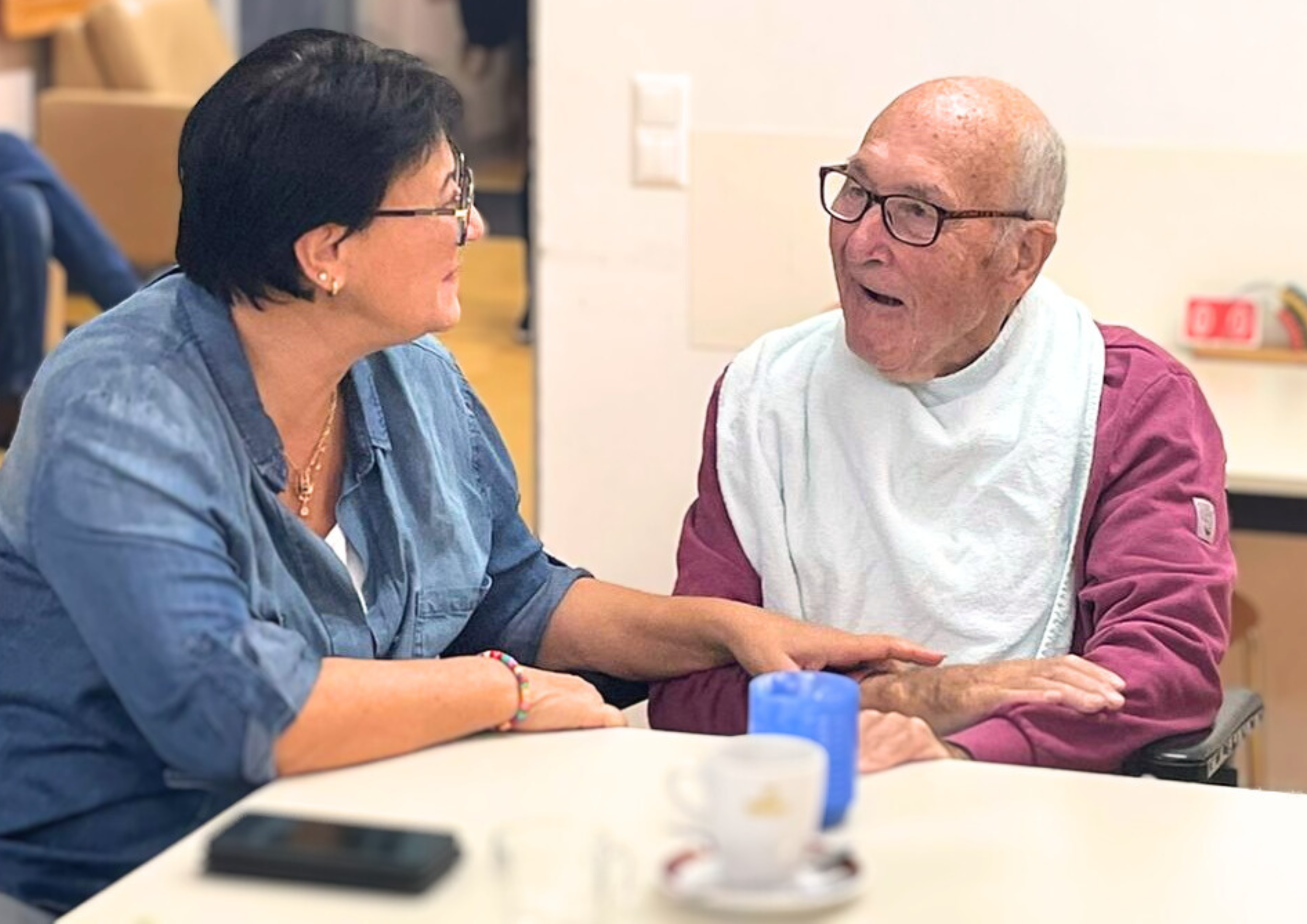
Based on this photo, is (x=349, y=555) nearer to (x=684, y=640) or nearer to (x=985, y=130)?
(x=684, y=640)

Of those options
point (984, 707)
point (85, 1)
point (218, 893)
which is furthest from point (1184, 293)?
point (85, 1)

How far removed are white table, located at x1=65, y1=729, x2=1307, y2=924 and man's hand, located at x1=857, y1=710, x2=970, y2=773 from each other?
2cm

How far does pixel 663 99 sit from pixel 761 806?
2.35 metres

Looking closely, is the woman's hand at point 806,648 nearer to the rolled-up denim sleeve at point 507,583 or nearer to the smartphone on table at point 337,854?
the rolled-up denim sleeve at point 507,583

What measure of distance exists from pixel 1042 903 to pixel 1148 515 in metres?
0.96

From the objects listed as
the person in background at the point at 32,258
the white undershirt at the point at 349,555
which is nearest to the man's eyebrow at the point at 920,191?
the white undershirt at the point at 349,555

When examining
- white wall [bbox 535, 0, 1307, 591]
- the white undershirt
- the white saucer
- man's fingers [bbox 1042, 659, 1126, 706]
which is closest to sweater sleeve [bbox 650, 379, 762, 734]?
man's fingers [bbox 1042, 659, 1126, 706]

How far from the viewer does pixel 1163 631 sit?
2.50m

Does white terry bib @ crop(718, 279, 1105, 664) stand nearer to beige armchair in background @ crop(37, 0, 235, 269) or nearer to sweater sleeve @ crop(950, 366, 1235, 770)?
sweater sleeve @ crop(950, 366, 1235, 770)

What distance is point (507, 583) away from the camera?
2.61 m

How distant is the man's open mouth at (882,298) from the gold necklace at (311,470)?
70 centimetres

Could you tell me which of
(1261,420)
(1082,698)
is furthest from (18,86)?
(1082,698)

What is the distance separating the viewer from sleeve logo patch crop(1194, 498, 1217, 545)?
8.53ft

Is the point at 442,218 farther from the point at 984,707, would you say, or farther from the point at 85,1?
the point at 85,1
